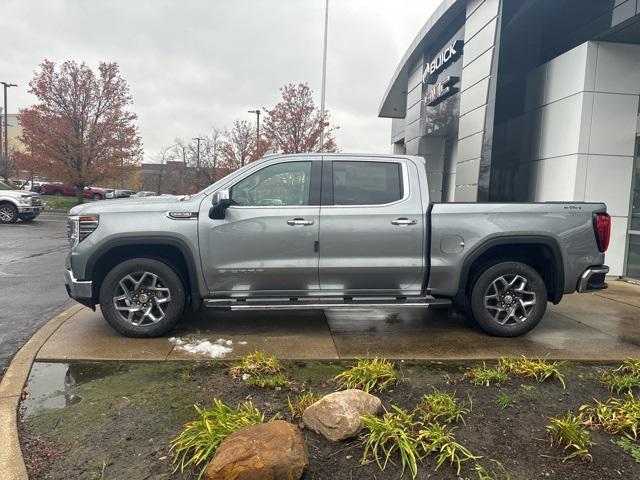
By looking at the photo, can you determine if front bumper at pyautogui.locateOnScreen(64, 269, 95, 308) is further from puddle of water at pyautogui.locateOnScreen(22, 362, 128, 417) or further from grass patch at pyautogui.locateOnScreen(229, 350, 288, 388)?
grass patch at pyautogui.locateOnScreen(229, 350, 288, 388)

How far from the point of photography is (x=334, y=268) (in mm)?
4961

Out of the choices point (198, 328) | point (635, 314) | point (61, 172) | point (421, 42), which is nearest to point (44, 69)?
point (61, 172)

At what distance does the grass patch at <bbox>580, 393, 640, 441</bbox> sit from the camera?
3.04 metres

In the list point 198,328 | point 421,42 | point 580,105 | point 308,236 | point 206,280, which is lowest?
point 198,328

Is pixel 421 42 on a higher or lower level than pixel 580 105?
higher

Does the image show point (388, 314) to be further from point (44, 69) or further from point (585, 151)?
point (44, 69)

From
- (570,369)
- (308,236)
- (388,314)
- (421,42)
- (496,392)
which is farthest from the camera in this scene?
(421,42)

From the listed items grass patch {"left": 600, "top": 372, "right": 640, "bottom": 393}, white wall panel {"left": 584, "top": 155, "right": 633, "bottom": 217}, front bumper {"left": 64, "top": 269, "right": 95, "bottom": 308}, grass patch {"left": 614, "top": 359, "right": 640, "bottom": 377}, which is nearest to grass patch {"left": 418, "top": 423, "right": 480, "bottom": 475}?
grass patch {"left": 600, "top": 372, "right": 640, "bottom": 393}

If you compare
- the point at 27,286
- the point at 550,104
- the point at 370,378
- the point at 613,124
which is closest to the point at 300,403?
the point at 370,378

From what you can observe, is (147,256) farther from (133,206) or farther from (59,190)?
(59,190)

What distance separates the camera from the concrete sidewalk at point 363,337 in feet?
15.1

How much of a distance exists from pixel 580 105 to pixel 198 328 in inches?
299

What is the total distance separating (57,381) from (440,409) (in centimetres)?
300

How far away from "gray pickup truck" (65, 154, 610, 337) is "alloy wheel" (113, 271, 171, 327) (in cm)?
1
